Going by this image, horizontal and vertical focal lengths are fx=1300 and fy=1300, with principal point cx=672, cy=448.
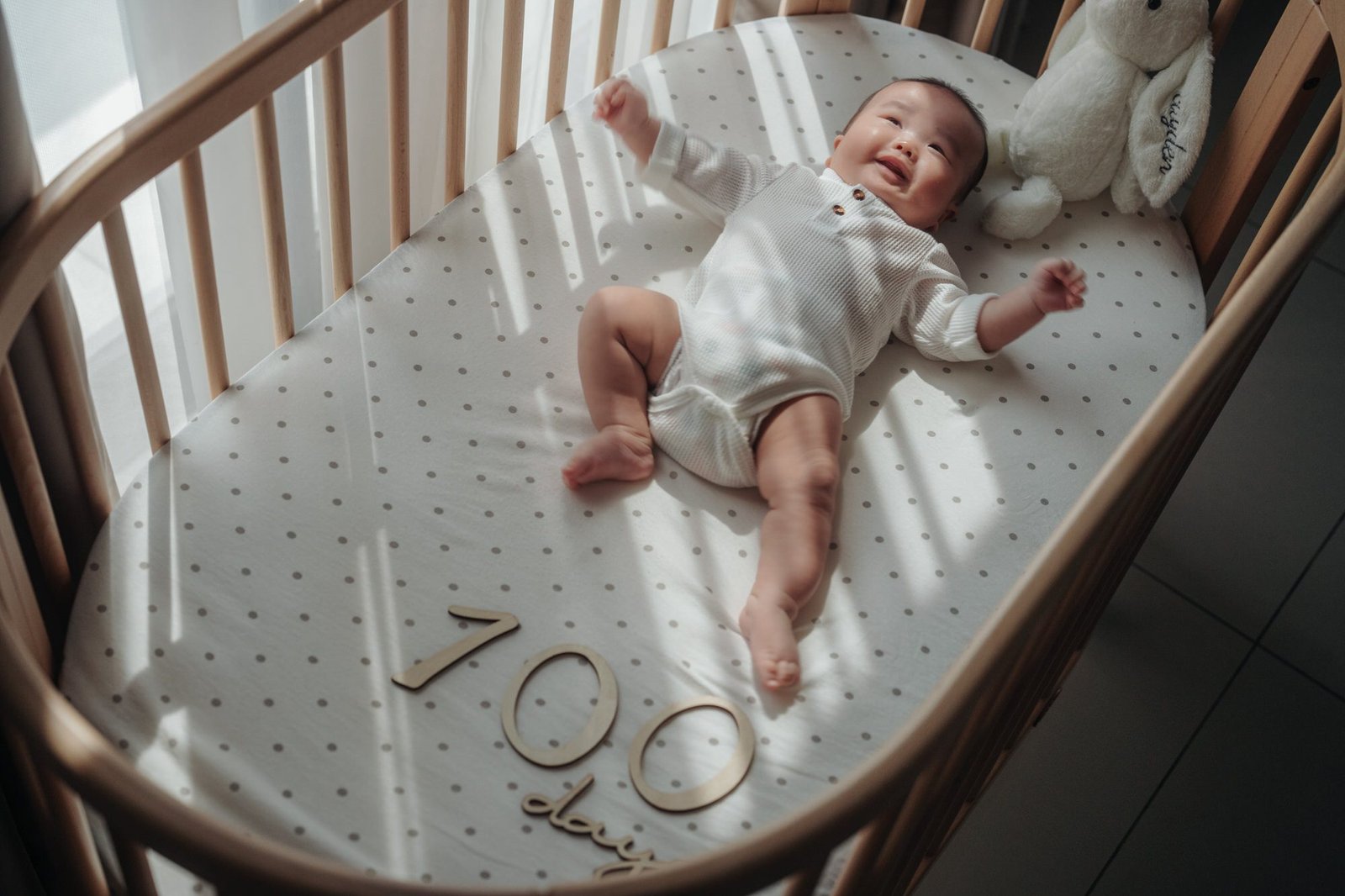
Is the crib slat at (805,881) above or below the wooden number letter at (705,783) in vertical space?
above

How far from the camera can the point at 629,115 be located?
135 cm

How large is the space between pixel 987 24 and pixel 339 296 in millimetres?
856

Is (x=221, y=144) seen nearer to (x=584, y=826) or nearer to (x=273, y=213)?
(x=273, y=213)

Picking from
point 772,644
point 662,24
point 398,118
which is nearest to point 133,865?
point 772,644

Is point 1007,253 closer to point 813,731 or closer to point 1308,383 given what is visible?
point 813,731

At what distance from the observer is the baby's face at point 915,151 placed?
1.33m

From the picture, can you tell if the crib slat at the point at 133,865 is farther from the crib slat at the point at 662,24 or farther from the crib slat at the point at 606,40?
the crib slat at the point at 662,24

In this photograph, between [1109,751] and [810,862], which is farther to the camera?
[1109,751]

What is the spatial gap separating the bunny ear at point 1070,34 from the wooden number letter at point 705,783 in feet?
2.89

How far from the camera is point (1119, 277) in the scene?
1.39 m

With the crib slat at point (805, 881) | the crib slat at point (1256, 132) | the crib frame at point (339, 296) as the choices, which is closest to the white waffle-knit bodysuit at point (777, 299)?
the crib frame at point (339, 296)

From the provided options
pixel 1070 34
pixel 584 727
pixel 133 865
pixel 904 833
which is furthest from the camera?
pixel 1070 34

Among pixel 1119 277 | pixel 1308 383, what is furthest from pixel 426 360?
pixel 1308 383

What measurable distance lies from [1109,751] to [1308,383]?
75 cm
